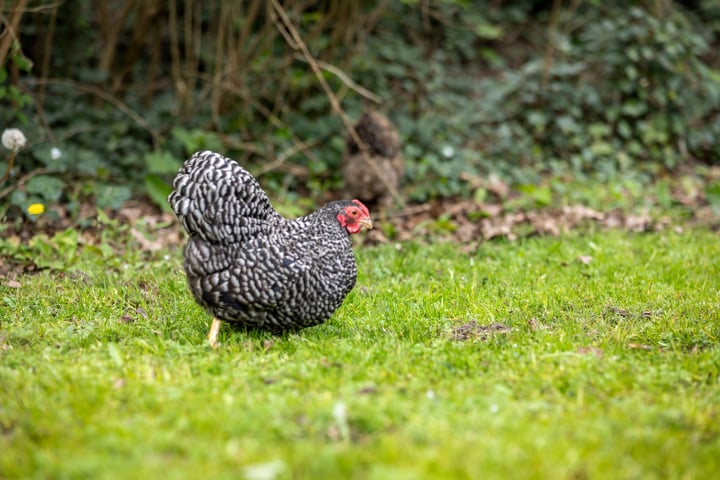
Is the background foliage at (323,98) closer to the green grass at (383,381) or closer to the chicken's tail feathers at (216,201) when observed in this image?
the green grass at (383,381)

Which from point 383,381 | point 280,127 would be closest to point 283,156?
point 280,127

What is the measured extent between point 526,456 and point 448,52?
29.2 feet

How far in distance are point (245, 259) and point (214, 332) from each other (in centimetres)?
49

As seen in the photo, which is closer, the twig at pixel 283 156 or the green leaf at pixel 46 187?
the green leaf at pixel 46 187

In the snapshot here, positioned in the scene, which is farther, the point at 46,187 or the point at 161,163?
the point at 161,163

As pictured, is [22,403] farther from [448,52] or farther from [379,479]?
[448,52]

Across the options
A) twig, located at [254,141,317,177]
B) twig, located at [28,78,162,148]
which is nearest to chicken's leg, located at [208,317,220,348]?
twig, located at [254,141,317,177]

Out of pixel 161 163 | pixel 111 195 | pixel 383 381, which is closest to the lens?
pixel 383 381

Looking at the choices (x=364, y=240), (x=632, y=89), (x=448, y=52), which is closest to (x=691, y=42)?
(x=632, y=89)

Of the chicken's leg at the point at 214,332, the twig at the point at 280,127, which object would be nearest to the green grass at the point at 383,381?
the chicken's leg at the point at 214,332

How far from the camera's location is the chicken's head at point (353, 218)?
168 inches

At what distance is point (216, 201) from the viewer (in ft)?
12.8

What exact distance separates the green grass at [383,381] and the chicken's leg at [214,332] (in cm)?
8

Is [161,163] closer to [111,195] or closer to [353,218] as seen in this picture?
[111,195]
